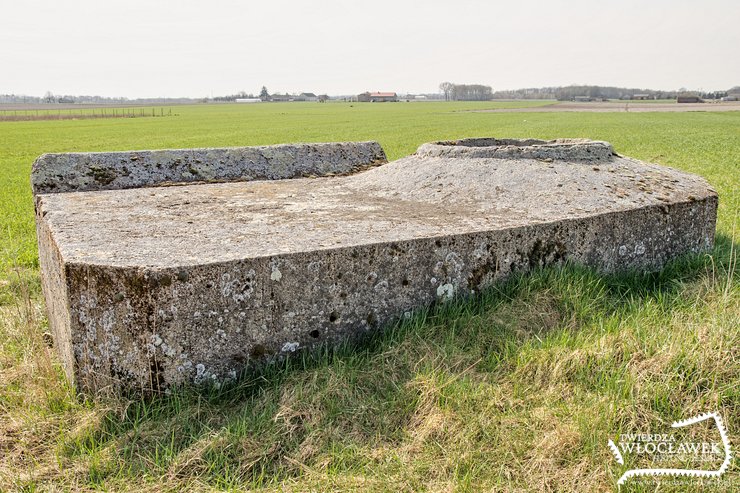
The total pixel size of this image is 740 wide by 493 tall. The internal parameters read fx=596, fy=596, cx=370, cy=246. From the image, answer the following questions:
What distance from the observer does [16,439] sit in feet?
9.93

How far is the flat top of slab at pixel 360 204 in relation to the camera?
11.8 feet

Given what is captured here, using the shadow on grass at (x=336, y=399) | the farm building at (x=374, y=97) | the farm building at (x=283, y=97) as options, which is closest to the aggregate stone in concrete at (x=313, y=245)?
the shadow on grass at (x=336, y=399)

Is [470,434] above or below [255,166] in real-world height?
below

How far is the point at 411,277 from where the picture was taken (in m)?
3.78

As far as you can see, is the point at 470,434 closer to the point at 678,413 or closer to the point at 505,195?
the point at 678,413

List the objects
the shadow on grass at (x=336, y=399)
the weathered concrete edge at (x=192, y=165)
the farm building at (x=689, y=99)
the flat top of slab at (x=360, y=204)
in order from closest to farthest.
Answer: the shadow on grass at (x=336, y=399)
the flat top of slab at (x=360, y=204)
the weathered concrete edge at (x=192, y=165)
the farm building at (x=689, y=99)

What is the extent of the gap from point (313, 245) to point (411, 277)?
2.20 feet

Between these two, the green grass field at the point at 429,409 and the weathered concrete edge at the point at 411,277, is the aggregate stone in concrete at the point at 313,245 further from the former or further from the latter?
the green grass field at the point at 429,409

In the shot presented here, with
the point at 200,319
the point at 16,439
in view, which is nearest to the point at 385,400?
the point at 200,319

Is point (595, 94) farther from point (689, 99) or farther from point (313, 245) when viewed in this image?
point (313, 245)

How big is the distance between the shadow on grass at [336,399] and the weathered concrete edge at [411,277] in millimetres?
97

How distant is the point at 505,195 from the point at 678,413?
96.4 inches

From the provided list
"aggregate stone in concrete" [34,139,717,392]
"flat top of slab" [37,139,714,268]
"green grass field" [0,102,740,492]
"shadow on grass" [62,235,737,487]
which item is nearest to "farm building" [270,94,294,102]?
"flat top of slab" [37,139,714,268]

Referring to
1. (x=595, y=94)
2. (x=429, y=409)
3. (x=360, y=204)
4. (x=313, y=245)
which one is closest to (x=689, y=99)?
(x=595, y=94)
